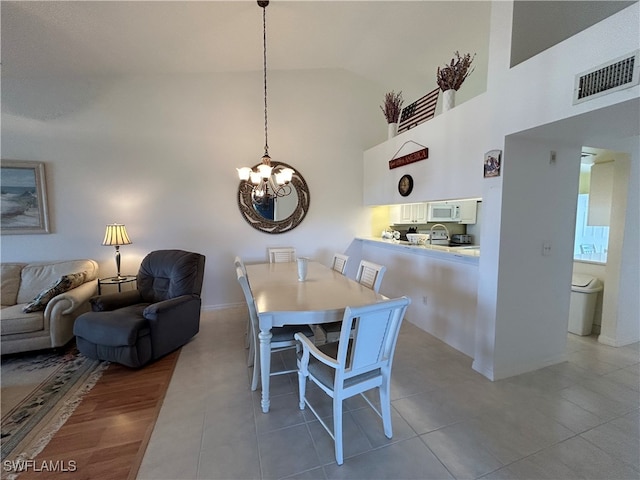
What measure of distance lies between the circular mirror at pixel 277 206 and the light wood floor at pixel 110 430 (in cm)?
232

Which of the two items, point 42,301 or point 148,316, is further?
point 42,301

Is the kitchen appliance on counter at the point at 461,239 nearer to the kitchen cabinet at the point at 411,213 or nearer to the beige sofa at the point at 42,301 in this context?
the kitchen cabinet at the point at 411,213

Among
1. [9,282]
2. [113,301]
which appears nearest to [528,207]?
[113,301]

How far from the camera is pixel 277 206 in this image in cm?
423

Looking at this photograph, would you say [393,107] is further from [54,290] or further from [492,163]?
[54,290]

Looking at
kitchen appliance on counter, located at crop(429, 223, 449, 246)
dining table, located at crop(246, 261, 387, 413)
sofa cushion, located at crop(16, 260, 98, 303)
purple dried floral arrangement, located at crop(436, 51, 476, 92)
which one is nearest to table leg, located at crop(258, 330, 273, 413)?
dining table, located at crop(246, 261, 387, 413)

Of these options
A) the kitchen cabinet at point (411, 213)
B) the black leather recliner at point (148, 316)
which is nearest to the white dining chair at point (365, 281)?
the black leather recliner at point (148, 316)

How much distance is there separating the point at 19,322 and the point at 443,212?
545cm

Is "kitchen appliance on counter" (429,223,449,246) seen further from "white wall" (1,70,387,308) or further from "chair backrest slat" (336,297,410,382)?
"chair backrest slat" (336,297,410,382)

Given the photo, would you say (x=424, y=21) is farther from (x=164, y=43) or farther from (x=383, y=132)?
(x=164, y=43)

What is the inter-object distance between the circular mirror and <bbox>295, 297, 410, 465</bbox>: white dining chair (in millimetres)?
2692

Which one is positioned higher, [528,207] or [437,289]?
→ [528,207]

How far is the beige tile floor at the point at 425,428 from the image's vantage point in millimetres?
1529

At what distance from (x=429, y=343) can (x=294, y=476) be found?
6.78ft
